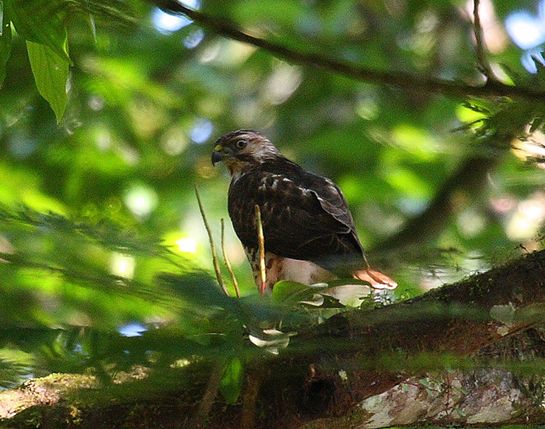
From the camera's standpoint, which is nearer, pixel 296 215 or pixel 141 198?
pixel 296 215

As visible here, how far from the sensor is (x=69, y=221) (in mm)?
1152

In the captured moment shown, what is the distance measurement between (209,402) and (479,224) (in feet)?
24.4

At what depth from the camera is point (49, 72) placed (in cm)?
217

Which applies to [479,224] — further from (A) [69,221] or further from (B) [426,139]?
(A) [69,221]

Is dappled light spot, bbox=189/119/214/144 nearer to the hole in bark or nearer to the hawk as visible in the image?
the hawk

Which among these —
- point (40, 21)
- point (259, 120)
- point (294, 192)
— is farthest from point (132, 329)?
point (259, 120)

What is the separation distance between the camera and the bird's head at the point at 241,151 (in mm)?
6227

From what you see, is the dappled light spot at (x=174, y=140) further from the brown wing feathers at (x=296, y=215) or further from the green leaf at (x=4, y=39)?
the green leaf at (x=4, y=39)

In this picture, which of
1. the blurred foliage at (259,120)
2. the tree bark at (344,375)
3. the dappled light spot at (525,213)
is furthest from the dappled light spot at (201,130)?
the tree bark at (344,375)

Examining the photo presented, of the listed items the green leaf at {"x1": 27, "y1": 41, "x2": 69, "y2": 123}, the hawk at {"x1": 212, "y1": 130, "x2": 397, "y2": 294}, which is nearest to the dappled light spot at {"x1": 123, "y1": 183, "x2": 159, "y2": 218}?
the hawk at {"x1": 212, "y1": 130, "x2": 397, "y2": 294}

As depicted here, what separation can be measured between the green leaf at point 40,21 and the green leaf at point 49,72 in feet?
0.72

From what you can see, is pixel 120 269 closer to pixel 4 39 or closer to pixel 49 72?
pixel 4 39

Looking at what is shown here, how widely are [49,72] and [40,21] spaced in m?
0.53

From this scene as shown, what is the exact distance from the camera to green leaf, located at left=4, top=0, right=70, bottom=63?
1526 mm
